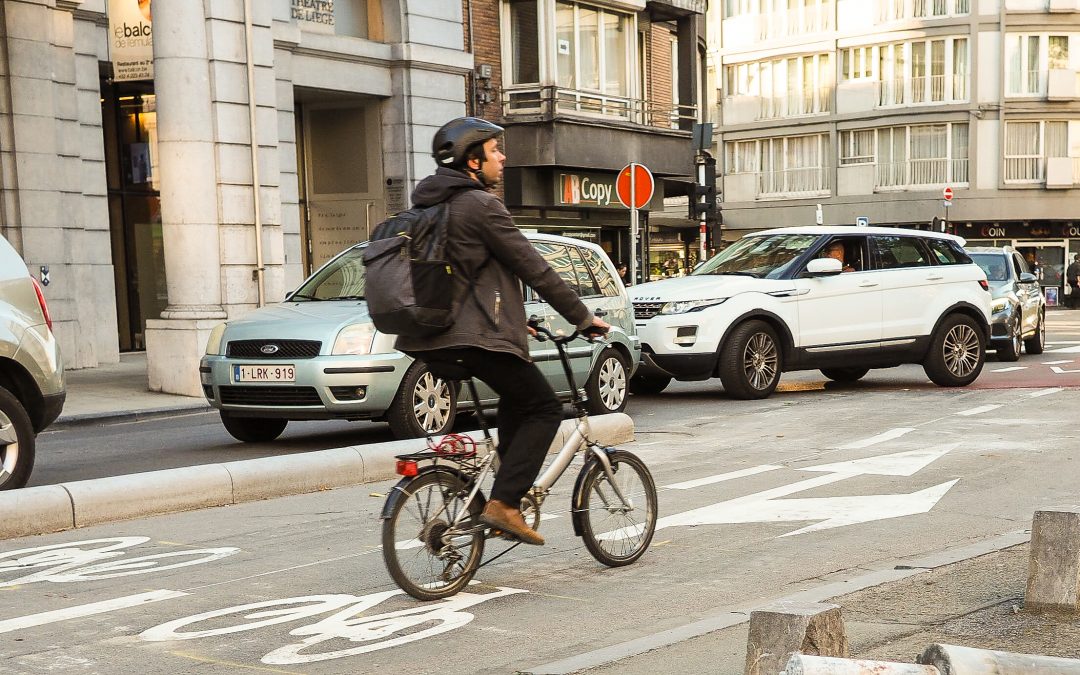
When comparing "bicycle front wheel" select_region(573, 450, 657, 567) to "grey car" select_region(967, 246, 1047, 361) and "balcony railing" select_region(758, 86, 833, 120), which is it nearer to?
"grey car" select_region(967, 246, 1047, 361)

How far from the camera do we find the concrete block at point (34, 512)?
7246 millimetres

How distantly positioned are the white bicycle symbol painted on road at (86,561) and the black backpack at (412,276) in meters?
1.93

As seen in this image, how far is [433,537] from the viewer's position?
219 inches

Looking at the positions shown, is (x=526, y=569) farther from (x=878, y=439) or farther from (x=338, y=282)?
(x=338, y=282)

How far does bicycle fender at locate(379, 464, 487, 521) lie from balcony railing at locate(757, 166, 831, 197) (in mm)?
49613

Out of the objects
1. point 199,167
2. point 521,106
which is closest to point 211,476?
point 199,167

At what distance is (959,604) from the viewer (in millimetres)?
5324

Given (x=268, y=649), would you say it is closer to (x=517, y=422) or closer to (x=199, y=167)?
(x=517, y=422)

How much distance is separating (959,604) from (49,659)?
3.39 metres

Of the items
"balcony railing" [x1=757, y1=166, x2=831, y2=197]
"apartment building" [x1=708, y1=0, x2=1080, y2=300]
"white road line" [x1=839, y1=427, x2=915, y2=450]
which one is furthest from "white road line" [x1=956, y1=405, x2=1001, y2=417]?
"balcony railing" [x1=757, y1=166, x2=831, y2=197]

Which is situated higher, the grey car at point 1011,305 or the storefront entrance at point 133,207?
the storefront entrance at point 133,207

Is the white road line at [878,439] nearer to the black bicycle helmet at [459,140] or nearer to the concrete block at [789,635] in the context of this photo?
the black bicycle helmet at [459,140]

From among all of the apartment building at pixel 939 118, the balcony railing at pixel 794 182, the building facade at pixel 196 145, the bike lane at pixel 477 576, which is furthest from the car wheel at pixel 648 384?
the balcony railing at pixel 794 182

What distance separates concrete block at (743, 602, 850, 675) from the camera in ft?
12.5
